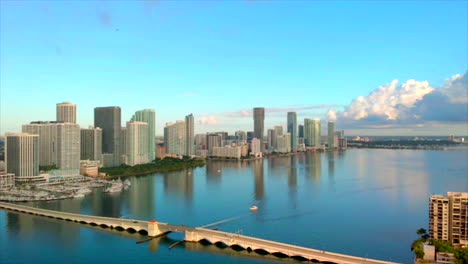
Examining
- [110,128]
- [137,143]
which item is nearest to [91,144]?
[110,128]

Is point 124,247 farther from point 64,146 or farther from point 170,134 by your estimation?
point 170,134

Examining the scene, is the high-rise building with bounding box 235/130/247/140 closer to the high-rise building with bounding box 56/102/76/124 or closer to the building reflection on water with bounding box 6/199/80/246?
the high-rise building with bounding box 56/102/76/124

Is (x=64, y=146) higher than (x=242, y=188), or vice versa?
(x=64, y=146)

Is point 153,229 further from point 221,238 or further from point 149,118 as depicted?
point 149,118

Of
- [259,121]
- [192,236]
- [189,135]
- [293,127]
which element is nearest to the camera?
[192,236]

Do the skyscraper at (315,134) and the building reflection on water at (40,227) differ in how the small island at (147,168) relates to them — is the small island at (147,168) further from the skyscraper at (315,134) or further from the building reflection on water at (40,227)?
the skyscraper at (315,134)

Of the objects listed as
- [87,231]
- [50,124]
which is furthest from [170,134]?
[87,231]
